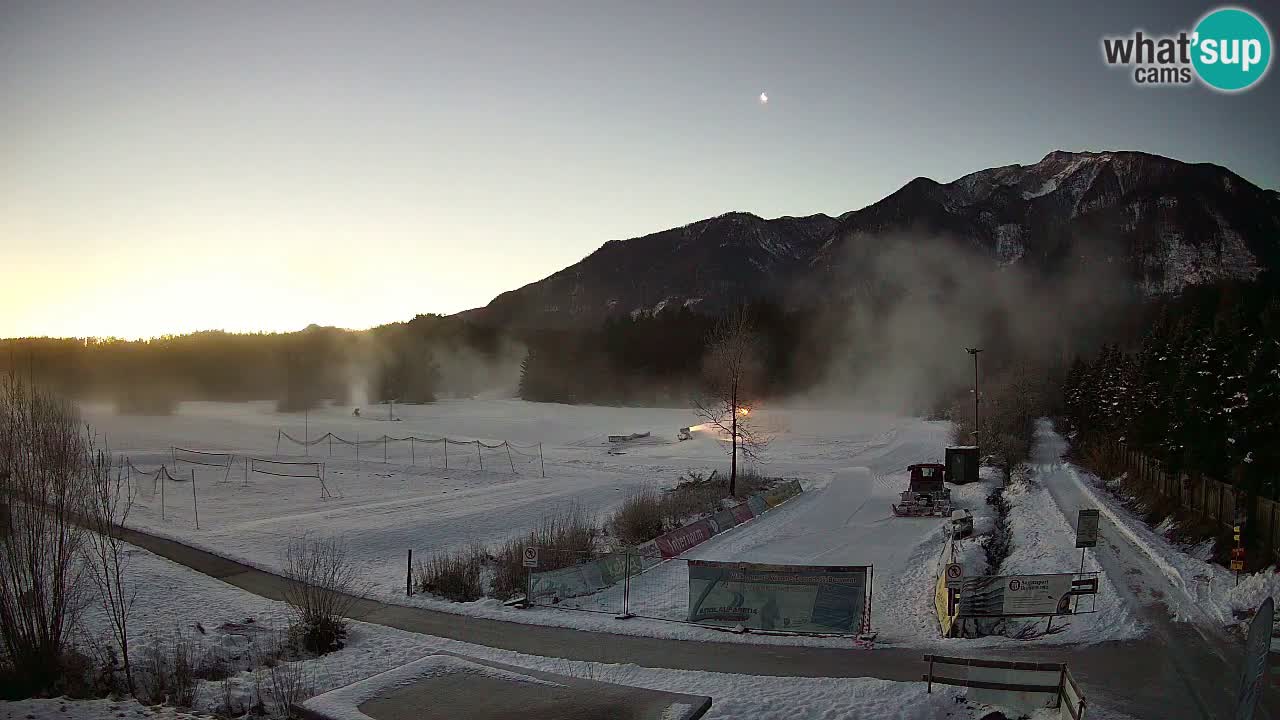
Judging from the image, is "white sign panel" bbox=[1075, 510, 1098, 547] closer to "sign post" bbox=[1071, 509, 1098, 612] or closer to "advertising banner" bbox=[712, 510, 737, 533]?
"sign post" bbox=[1071, 509, 1098, 612]

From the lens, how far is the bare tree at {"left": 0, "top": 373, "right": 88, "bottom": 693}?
10234 millimetres

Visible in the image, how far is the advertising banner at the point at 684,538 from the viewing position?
1073 inches

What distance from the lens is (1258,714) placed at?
37.9 ft

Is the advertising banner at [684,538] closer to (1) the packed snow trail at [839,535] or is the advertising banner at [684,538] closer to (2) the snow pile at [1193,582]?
(1) the packed snow trail at [839,535]

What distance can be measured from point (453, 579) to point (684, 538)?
981cm

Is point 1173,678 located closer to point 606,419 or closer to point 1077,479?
point 1077,479

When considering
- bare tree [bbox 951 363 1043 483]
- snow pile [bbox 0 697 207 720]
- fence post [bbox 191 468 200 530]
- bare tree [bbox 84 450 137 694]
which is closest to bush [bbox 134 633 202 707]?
bare tree [bbox 84 450 137 694]

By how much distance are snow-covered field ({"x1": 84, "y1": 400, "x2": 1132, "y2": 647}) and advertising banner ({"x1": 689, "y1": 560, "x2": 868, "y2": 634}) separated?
862 millimetres

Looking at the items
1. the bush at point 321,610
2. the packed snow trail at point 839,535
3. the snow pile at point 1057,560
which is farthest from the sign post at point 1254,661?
the packed snow trail at point 839,535

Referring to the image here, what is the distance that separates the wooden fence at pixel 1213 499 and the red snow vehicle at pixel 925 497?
30.4 feet

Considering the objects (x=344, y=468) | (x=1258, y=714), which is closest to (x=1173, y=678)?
(x=1258, y=714)

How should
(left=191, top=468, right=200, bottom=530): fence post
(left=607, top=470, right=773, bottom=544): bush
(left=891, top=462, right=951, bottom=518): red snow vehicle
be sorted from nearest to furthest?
(left=607, top=470, right=773, bottom=544): bush → (left=191, top=468, right=200, bottom=530): fence post → (left=891, top=462, right=951, bottom=518): red snow vehicle

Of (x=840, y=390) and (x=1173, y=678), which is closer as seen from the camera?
(x=1173, y=678)

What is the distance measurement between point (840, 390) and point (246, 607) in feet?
339
